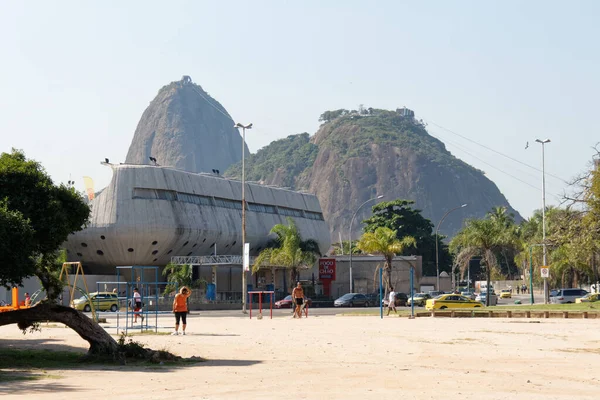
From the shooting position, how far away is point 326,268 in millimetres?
90812

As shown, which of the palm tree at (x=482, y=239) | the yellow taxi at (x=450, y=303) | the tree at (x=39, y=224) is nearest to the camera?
the tree at (x=39, y=224)

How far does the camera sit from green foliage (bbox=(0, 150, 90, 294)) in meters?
18.4

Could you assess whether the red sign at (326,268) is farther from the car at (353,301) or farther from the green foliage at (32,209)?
the green foliage at (32,209)

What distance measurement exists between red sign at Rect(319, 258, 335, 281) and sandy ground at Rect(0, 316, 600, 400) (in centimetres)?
6230

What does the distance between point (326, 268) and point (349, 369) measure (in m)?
73.3

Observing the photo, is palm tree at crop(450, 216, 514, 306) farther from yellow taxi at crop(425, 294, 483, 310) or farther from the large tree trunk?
the large tree trunk

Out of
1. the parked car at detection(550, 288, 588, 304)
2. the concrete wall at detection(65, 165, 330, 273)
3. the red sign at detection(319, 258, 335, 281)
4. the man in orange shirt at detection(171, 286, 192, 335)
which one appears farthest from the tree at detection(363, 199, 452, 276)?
the man in orange shirt at detection(171, 286, 192, 335)

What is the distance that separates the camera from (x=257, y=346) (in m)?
23.5

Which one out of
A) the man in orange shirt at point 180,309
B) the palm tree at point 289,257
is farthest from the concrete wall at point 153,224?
the man in orange shirt at point 180,309

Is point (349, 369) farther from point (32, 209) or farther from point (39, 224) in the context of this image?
point (32, 209)

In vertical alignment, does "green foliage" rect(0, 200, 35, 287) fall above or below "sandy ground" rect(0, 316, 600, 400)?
above

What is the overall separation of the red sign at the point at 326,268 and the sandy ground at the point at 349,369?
6230 cm

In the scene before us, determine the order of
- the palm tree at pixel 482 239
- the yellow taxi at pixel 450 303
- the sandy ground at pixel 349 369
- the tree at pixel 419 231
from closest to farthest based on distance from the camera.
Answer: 1. the sandy ground at pixel 349 369
2. the yellow taxi at pixel 450 303
3. the palm tree at pixel 482 239
4. the tree at pixel 419 231

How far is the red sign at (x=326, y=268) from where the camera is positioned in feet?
298
